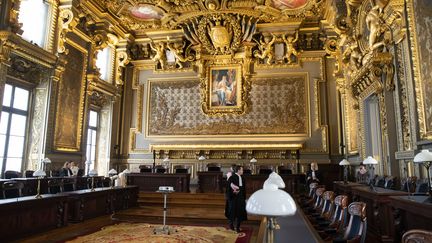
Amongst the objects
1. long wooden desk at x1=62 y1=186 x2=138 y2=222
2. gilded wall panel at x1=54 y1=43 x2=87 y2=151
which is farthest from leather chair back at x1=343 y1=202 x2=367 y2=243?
gilded wall panel at x1=54 y1=43 x2=87 y2=151

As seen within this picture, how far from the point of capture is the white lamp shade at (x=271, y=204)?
1478 millimetres

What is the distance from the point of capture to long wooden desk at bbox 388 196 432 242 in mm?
3437

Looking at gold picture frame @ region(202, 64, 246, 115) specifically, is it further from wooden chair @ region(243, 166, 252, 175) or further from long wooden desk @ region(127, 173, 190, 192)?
long wooden desk @ region(127, 173, 190, 192)

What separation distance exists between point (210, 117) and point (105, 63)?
17.8 feet

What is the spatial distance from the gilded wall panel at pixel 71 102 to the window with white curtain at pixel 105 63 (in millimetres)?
1816

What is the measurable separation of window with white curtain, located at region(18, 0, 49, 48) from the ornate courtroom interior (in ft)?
0.13

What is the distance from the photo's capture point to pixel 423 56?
231 inches

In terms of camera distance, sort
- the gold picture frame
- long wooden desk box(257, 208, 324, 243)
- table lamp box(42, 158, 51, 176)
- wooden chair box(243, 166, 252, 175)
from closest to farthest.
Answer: long wooden desk box(257, 208, 324, 243)
table lamp box(42, 158, 51, 176)
wooden chair box(243, 166, 252, 175)
the gold picture frame

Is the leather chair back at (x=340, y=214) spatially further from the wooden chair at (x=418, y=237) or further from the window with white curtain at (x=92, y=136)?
the window with white curtain at (x=92, y=136)

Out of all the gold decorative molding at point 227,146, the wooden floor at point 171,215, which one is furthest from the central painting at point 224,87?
the wooden floor at point 171,215

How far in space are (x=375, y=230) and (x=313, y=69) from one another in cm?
939

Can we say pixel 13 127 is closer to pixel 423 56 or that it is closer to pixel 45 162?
pixel 45 162

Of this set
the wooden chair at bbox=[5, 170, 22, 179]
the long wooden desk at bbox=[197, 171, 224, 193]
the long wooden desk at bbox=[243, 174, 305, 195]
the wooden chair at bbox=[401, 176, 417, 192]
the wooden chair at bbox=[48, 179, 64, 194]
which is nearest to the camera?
the wooden chair at bbox=[401, 176, 417, 192]

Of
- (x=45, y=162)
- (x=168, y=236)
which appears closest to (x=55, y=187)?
(x=45, y=162)
